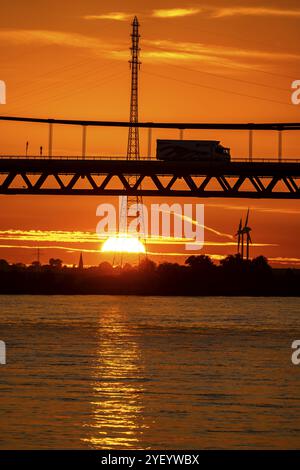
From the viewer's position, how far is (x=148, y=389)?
6025 cm

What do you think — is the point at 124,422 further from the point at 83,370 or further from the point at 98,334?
the point at 98,334

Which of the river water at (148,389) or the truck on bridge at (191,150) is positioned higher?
the truck on bridge at (191,150)

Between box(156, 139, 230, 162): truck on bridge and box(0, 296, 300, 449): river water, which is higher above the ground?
box(156, 139, 230, 162): truck on bridge

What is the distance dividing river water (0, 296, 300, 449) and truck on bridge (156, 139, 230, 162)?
521 inches

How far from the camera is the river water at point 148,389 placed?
4644cm

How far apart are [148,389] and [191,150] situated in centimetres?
5058

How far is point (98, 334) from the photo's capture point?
10119 centimetres

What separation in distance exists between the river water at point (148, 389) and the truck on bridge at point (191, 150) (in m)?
13.2

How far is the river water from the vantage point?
46.4 meters

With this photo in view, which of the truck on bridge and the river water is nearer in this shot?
the river water

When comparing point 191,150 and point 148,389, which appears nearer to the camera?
point 148,389

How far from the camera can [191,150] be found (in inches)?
4291

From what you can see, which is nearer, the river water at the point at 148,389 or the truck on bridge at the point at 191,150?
the river water at the point at 148,389

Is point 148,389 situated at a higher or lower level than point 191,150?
lower
